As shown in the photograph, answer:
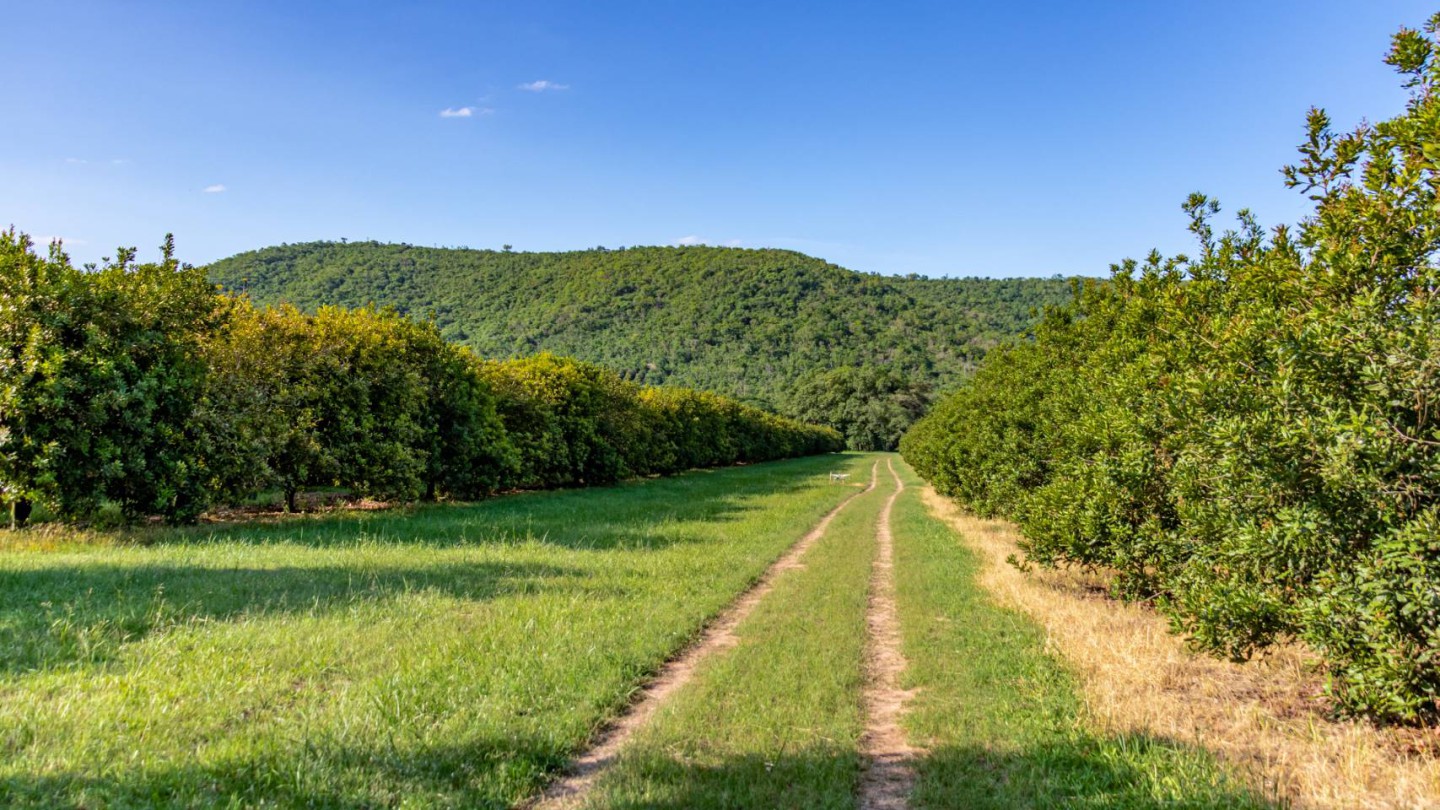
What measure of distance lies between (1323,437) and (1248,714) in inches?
106

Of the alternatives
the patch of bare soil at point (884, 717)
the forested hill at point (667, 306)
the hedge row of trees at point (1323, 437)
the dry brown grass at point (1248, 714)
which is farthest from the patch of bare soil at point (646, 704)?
the forested hill at point (667, 306)

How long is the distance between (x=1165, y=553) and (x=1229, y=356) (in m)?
2.85

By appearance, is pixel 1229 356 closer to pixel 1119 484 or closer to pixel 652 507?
pixel 1119 484

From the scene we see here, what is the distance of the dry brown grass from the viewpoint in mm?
4684

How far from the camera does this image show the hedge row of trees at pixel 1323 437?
4629 mm

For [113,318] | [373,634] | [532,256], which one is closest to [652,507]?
[113,318]

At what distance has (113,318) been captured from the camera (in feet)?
43.4

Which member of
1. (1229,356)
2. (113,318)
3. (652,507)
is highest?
(113,318)

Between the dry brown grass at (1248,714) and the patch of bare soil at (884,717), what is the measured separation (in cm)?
174

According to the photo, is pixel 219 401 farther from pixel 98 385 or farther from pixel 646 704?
pixel 646 704

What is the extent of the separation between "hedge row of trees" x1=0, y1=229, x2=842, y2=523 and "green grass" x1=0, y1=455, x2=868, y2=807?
146cm

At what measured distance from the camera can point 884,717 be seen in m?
6.33

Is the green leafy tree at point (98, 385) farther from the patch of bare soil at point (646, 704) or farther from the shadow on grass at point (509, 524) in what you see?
the patch of bare soil at point (646, 704)

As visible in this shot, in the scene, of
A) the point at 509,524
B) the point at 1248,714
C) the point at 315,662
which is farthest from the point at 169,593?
the point at 1248,714
